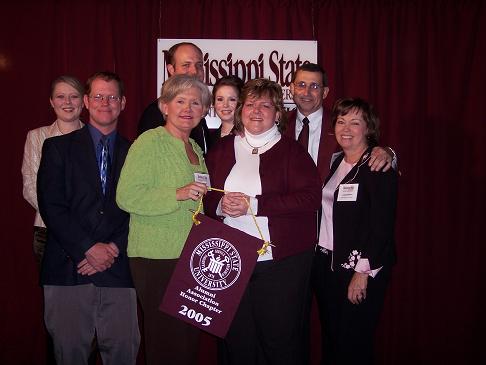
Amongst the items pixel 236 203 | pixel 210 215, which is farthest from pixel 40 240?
pixel 236 203

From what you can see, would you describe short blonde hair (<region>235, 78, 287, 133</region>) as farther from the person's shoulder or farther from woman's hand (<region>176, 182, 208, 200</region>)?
woman's hand (<region>176, 182, 208, 200</region>)

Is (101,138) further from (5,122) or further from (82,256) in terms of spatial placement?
(5,122)

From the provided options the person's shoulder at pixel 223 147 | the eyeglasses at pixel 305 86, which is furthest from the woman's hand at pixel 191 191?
the eyeglasses at pixel 305 86

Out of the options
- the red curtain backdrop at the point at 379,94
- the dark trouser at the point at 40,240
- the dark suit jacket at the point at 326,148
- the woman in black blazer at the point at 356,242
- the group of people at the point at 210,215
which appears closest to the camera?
the group of people at the point at 210,215

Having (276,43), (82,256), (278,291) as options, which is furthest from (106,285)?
(276,43)

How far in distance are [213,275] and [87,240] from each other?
685 millimetres

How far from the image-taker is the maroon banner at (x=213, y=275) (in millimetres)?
2129

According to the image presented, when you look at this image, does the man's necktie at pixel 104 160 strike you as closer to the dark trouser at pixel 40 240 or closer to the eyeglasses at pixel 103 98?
the eyeglasses at pixel 103 98

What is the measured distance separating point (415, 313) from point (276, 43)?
2560 mm

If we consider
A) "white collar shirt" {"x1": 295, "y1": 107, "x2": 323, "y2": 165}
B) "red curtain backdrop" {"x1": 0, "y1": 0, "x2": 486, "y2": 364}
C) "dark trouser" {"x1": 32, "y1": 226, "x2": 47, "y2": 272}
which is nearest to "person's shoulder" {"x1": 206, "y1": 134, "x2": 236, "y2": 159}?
"white collar shirt" {"x1": 295, "y1": 107, "x2": 323, "y2": 165}

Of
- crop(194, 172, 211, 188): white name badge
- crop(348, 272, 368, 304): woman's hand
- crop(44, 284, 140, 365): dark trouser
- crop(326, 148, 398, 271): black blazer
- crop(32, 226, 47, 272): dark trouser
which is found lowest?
crop(44, 284, 140, 365): dark trouser

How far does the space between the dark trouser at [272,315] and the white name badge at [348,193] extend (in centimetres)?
41

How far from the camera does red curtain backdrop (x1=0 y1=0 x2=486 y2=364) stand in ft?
12.3

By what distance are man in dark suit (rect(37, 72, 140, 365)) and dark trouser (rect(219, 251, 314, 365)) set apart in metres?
0.66
